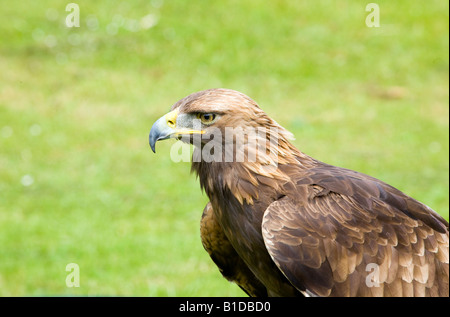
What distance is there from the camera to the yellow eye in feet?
15.1

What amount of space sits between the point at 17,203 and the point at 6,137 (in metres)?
2.98

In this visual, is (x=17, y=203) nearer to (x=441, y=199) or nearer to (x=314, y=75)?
(x=441, y=199)

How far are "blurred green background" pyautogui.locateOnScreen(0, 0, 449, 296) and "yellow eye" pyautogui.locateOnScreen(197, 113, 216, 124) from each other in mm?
3366

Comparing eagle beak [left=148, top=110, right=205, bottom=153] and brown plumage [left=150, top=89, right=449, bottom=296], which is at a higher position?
eagle beak [left=148, top=110, right=205, bottom=153]

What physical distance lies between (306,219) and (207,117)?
951 millimetres

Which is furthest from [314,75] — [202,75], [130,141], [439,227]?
[439,227]

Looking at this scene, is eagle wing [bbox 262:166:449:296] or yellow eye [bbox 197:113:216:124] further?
yellow eye [bbox 197:113:216:124]

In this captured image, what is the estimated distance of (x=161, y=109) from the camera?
15117mm

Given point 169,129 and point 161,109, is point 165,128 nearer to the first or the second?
point 169,129

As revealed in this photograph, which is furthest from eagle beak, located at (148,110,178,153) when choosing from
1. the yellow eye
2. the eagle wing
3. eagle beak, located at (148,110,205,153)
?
the eagle wing

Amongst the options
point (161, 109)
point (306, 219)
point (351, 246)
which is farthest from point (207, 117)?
point (161, 109)

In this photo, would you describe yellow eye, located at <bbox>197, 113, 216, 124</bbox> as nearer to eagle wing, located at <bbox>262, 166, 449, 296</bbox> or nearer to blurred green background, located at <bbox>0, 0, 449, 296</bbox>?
eagle wing, located at <bbox>262, 166, 449, 296</bbox>

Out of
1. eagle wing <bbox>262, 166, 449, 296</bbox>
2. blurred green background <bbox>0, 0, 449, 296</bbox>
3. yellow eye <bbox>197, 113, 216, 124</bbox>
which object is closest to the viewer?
eagle wing <bbox>262, 166, 449, 296</bbox>

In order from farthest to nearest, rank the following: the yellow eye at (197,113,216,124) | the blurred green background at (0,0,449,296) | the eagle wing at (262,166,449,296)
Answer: the blurred green background at (0,0,449,296)
the yellow eye at (197,113,216,124)
the eagle wing at (262,166,449,296)
